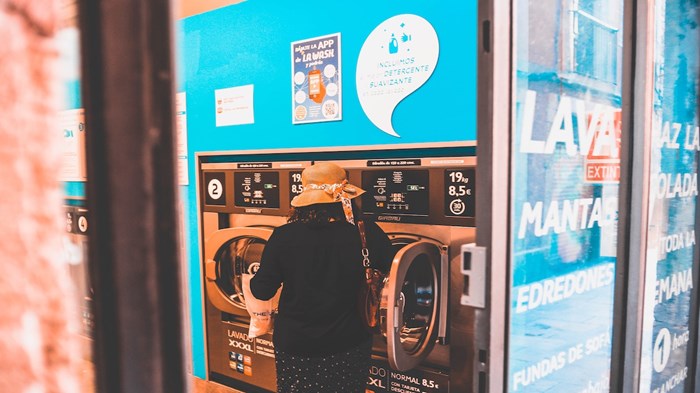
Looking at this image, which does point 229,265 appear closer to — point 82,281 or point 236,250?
point 236,250

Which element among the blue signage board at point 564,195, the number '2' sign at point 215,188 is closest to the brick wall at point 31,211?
the blue signage board at point 564,195

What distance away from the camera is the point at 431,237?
315 cm

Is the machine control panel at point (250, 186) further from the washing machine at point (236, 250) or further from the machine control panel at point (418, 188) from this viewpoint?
the machine control panel at point (418, 188)

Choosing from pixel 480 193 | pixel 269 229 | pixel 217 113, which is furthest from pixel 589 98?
pixel 217 113

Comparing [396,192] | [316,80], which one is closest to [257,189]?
[316,80]

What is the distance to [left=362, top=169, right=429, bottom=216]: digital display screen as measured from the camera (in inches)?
124

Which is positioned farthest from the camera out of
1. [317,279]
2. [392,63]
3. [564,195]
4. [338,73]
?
[338,73]

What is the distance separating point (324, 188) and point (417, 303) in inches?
39.6

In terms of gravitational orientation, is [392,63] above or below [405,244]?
above

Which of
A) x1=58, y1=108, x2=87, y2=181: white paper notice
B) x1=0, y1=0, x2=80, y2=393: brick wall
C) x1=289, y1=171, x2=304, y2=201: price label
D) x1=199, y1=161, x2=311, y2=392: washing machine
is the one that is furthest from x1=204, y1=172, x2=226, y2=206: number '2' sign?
x1=0, y1=0, x2=80, y2=393: brick wall

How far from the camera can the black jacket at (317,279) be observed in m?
2.69

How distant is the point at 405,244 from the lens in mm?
3240

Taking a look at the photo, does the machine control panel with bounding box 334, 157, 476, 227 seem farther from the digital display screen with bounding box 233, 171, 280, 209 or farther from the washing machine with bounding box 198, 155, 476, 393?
the digital display screen with bounding box 233, 171, 280, 209

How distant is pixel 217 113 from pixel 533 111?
3.10m
